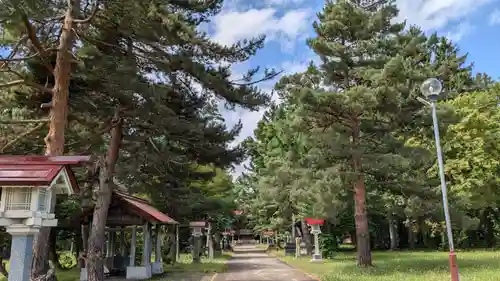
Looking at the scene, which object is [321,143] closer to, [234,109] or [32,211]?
[234,109]

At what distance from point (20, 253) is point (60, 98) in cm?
629

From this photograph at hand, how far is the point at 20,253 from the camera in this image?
6.84 m

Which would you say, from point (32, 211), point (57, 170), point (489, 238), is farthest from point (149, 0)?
point (489, 238)

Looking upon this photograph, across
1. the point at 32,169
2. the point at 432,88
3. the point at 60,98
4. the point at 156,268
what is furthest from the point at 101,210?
the point at 432,88

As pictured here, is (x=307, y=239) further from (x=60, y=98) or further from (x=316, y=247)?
(x=60, y=98)

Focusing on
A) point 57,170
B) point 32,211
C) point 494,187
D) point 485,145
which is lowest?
point 32,211

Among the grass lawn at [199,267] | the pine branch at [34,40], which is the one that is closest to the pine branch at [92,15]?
the pine branch at [34,40]

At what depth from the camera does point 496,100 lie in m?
34.0

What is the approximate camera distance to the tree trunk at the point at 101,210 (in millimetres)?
12758

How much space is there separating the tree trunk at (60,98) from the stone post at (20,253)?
4.91 metres

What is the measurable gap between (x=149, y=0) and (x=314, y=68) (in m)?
10.1

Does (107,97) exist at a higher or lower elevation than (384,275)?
higher

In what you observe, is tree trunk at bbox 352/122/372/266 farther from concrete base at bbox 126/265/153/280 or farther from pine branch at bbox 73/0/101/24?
pine branch at bbox 73/0/101/24

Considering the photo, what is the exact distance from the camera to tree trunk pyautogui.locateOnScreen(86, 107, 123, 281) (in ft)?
41.9
